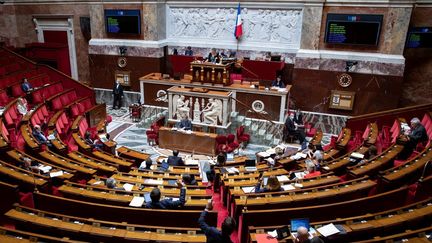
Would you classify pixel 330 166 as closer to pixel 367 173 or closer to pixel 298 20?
pixel 367 173

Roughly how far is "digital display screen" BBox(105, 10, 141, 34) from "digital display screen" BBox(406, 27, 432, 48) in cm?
1000

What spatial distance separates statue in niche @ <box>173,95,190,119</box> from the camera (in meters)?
11.4

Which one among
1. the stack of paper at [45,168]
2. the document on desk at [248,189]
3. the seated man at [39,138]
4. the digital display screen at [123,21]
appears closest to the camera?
the document on desk at [248,189]

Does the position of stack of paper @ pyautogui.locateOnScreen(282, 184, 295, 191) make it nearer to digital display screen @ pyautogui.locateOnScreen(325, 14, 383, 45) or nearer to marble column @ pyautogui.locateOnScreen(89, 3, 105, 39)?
digital display screen @ pyautogui.locateOnScreen(325, 14, 383, 45)

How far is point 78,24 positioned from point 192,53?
5659 millimetres

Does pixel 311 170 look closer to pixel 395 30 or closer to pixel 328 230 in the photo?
pixel 328 230

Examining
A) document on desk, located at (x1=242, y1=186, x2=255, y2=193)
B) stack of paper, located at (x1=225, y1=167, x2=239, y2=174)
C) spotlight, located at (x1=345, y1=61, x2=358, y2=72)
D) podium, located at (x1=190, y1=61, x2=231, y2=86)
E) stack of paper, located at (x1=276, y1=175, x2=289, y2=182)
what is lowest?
stack of paper, located at (x1=225, y1=167, x2=239, y2=174)

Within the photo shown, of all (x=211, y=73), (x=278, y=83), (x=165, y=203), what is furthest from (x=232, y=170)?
(x=278, y=83)

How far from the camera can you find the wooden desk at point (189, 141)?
33.1ft

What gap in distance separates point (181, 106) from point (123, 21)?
16.8 ft

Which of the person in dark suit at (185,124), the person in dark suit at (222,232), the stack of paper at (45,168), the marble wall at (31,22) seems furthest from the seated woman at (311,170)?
the marble wall at (31,22)

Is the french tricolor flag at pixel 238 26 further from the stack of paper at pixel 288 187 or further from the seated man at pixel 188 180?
the stack of paper at pixel 288 187

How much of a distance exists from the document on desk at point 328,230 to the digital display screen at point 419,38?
9406mm

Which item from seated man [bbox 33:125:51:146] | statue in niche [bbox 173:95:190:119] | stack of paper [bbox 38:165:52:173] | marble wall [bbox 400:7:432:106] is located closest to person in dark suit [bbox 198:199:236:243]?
stack of paper [bbox 38:165:52:173]
